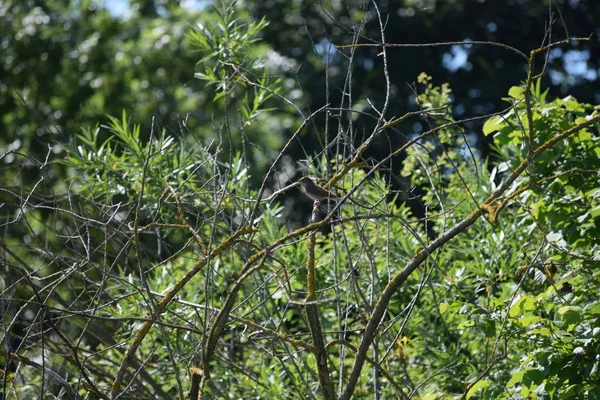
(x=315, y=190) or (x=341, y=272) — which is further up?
(x=341, y=272)

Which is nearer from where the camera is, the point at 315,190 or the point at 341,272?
the point at 315,190

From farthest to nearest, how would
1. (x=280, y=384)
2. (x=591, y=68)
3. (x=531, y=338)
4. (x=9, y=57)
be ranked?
(x=9, y=57) → (x=591, y=68) → (x=280, y=384) → (x=531, y=338)

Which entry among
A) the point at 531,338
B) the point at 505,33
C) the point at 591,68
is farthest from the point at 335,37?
the point at 531,338

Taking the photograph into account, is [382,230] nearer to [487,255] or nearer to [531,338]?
[487,255]

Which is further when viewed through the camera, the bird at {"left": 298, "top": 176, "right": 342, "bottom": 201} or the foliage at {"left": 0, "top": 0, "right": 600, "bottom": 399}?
the bird at {"left": 298, "top": 176, "right": 342, "bottom": 201}

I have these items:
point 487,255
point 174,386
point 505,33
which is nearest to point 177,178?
point 174,386

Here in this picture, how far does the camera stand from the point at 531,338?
8.99 feet

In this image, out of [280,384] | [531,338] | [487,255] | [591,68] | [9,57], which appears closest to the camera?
[531,338]

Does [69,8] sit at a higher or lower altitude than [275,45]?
higher

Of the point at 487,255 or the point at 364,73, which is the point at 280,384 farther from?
the point at 364,73

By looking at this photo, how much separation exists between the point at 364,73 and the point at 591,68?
2.55 metres

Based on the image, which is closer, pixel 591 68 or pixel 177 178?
pixel 177 178

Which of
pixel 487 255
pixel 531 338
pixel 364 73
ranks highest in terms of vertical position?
pixel 364 73

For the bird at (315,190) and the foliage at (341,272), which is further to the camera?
the bird at (315,190)
